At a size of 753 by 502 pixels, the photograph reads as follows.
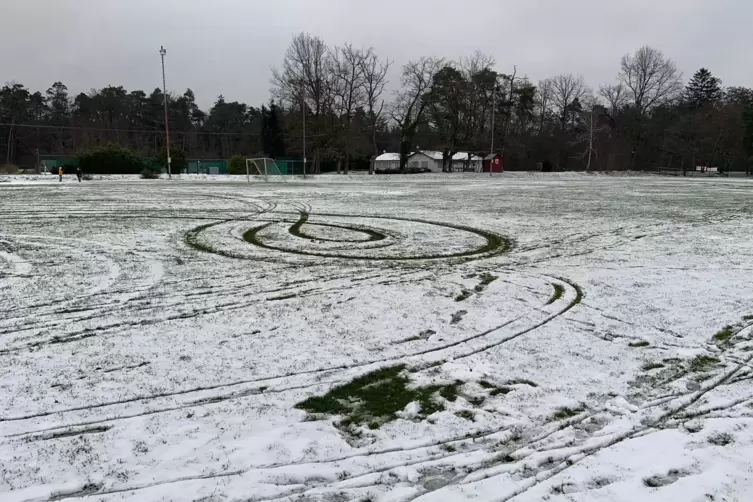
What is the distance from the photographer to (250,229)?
43.2ft

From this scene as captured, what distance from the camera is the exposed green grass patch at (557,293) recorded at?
6.62 meters

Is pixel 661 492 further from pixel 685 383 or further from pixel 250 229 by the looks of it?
pixel 250 229

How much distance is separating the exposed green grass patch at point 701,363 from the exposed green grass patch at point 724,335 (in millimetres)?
568

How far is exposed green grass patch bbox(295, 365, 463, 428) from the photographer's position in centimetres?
379

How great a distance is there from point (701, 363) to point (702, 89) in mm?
102316

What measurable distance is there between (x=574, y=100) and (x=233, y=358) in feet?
288

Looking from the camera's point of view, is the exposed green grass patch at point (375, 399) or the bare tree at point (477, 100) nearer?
the exposed green grass patch at point (375, 399)

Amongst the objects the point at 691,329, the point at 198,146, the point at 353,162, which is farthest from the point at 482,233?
the point at 198,146

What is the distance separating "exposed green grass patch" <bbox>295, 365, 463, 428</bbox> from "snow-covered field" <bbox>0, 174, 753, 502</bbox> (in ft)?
0.07

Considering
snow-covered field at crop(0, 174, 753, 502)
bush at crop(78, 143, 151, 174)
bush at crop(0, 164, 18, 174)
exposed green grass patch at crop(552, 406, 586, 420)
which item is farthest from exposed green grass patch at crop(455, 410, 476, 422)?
bush at crop(0, 164, 18, 174)

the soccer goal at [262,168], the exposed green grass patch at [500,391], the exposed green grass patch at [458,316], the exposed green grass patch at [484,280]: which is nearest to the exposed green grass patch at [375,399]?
the exposed green grass patch at [500,391]

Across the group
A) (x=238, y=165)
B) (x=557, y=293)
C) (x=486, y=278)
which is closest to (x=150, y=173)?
(x=238, y=165)

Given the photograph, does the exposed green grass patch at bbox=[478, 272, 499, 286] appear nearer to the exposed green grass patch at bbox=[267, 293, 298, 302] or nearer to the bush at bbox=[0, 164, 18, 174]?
the exposed green grass patch at bbox=[267, 293, 298, 302]

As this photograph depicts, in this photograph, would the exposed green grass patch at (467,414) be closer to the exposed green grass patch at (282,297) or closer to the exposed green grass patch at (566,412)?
the exposed green grass patch at (566,412)
